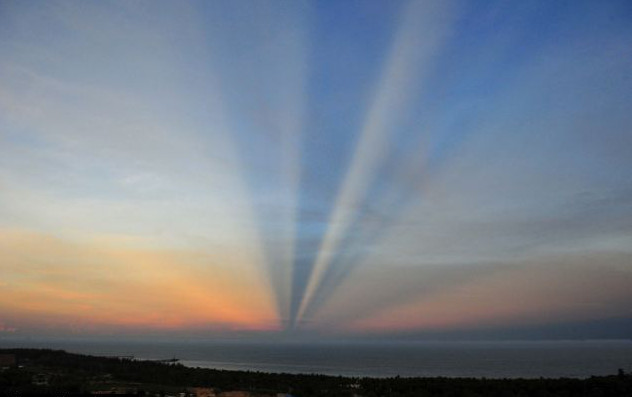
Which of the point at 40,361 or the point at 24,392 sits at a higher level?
the point at 40,361

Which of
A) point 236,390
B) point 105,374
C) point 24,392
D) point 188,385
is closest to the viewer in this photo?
point 24,392

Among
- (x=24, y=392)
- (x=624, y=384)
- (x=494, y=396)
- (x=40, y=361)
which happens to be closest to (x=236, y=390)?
(x=24, y=392)

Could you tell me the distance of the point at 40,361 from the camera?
72.7 metres

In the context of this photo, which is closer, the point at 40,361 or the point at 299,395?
the point at 299,395

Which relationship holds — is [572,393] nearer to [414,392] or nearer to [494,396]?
[494,396]

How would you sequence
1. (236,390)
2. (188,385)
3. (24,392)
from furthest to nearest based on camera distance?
(188,385)
(236,390)
(24,392)

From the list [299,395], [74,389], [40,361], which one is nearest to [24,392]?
[74,389]

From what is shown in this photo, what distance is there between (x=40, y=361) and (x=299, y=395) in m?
53.1

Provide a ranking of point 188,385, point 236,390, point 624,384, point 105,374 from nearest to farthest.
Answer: point 624,384 → point 236,390 → point 188,385 → point 105,374

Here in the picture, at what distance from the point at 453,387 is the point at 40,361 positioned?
62525mm

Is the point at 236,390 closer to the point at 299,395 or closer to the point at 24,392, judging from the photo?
the point at 299,395

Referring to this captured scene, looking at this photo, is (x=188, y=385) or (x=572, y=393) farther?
(x=188, y=385)

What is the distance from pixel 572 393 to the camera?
36844 mm

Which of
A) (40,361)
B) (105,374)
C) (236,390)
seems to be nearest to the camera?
(236,390)
